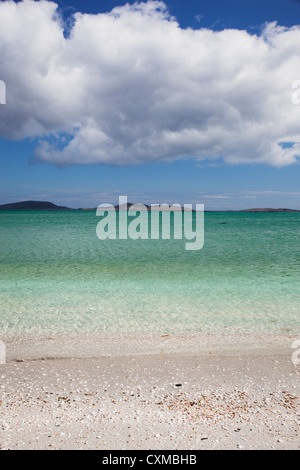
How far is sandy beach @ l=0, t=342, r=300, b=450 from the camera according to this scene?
3.93 meters

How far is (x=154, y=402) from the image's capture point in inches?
187

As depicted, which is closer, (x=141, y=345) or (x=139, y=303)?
(x=141, y=345)

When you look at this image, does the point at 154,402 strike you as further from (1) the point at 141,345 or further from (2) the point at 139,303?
(2) the point at 139,303

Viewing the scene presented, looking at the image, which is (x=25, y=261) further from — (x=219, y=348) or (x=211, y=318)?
(x=219, y=348)

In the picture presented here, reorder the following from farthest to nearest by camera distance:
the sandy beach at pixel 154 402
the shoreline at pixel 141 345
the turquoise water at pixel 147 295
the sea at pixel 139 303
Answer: the turquoise water at pixel 147 295 → the sea at pixel 139 303 → the shoreline at pixel 141 345 → the sandy beach at pixel 154 402

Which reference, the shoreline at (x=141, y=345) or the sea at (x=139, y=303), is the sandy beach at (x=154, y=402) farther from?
the sea at (x=139, y=303)

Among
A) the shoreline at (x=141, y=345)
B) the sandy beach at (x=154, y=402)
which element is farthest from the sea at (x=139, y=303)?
the sandy beach at (x=154, y=402)

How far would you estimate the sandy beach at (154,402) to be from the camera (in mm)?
3926

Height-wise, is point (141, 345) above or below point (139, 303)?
below

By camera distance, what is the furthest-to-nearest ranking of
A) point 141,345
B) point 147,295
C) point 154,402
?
point 147,295, point 141,345, point 154,402

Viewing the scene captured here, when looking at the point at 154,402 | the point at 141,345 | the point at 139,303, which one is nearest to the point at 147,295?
the point at 139,303

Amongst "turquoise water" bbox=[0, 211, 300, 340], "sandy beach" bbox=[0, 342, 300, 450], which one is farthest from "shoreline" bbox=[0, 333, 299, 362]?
"turquoise water" bbox=[0, 211, 300, 340]

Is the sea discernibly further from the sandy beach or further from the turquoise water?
the sandy beach
